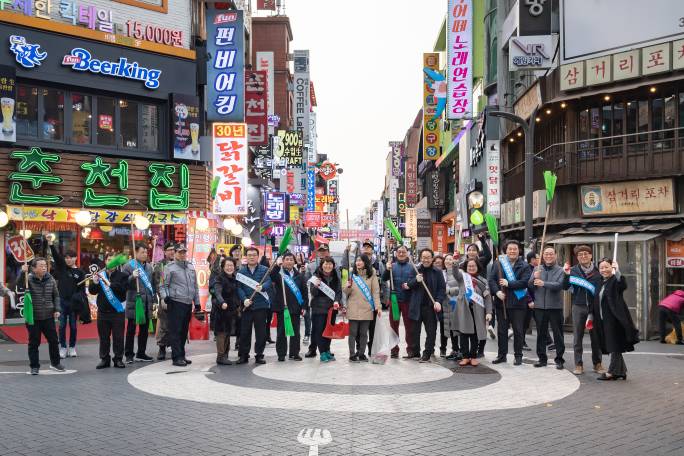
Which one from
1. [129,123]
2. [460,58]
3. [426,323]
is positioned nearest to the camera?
[426,323]

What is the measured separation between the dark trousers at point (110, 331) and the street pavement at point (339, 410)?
1.17ft

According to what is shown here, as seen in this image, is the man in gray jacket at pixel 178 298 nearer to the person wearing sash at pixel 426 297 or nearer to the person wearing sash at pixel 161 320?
the person wearing sash at pixel 161 320

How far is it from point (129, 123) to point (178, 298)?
38.4 ft

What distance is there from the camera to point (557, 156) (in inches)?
902

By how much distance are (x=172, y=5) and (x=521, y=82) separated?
1319cm

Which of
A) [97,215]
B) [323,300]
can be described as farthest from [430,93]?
[323,300]

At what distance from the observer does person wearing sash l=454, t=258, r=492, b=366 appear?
1226 cm

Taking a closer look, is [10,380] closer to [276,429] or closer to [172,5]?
[276,429]

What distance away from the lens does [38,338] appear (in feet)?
38.2

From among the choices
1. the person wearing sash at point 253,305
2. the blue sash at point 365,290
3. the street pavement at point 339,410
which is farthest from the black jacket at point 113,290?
the blue sash at point 365,290

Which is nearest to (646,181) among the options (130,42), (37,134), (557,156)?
(557,156)

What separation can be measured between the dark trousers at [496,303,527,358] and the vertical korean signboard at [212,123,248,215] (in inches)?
512

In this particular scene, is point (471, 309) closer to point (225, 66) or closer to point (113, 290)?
point (113, 290)

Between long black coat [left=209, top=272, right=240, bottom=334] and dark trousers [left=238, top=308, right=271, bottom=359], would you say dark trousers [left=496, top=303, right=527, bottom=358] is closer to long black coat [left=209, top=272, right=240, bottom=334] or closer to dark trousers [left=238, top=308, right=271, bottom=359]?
dark trousers [left=238, top=308, right=271, bottom=359]
